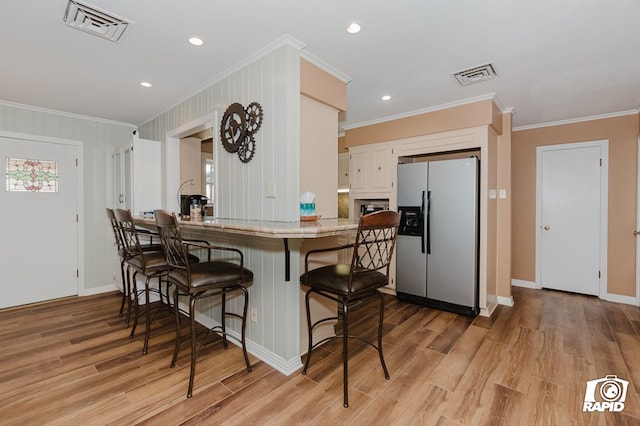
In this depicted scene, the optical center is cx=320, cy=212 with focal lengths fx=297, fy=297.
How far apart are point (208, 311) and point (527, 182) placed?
4773 mm

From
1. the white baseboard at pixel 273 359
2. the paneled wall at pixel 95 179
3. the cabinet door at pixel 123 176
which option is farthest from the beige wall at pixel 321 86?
the paneled wall at pixel 95 179

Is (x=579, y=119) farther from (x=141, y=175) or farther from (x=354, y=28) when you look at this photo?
(x=141, y=175)

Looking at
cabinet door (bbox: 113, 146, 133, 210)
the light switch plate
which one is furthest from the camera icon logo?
cabinet door (bbox: 113, 146, 133, 210)

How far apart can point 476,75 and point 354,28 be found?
1.42 m

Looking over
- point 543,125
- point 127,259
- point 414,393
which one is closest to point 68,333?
point 127,259

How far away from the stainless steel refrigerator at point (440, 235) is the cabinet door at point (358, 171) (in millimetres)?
643

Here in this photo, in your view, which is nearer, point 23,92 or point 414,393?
point 414,393

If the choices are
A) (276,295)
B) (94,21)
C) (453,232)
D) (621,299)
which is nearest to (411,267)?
(453,232)

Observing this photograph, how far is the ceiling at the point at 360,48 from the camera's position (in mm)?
1850

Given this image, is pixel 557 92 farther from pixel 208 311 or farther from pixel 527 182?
pixel 208 311

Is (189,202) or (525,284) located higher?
(189,202)

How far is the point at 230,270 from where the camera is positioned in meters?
2.07

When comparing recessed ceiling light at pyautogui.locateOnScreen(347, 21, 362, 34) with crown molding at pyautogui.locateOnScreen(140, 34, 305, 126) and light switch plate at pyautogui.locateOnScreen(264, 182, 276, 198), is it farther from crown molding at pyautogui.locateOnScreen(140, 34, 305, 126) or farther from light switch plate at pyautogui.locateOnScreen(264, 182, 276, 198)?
light switch plate at pyautogui.locateOnScreen(264, 182, 276, 198)

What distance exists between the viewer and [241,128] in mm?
2527
